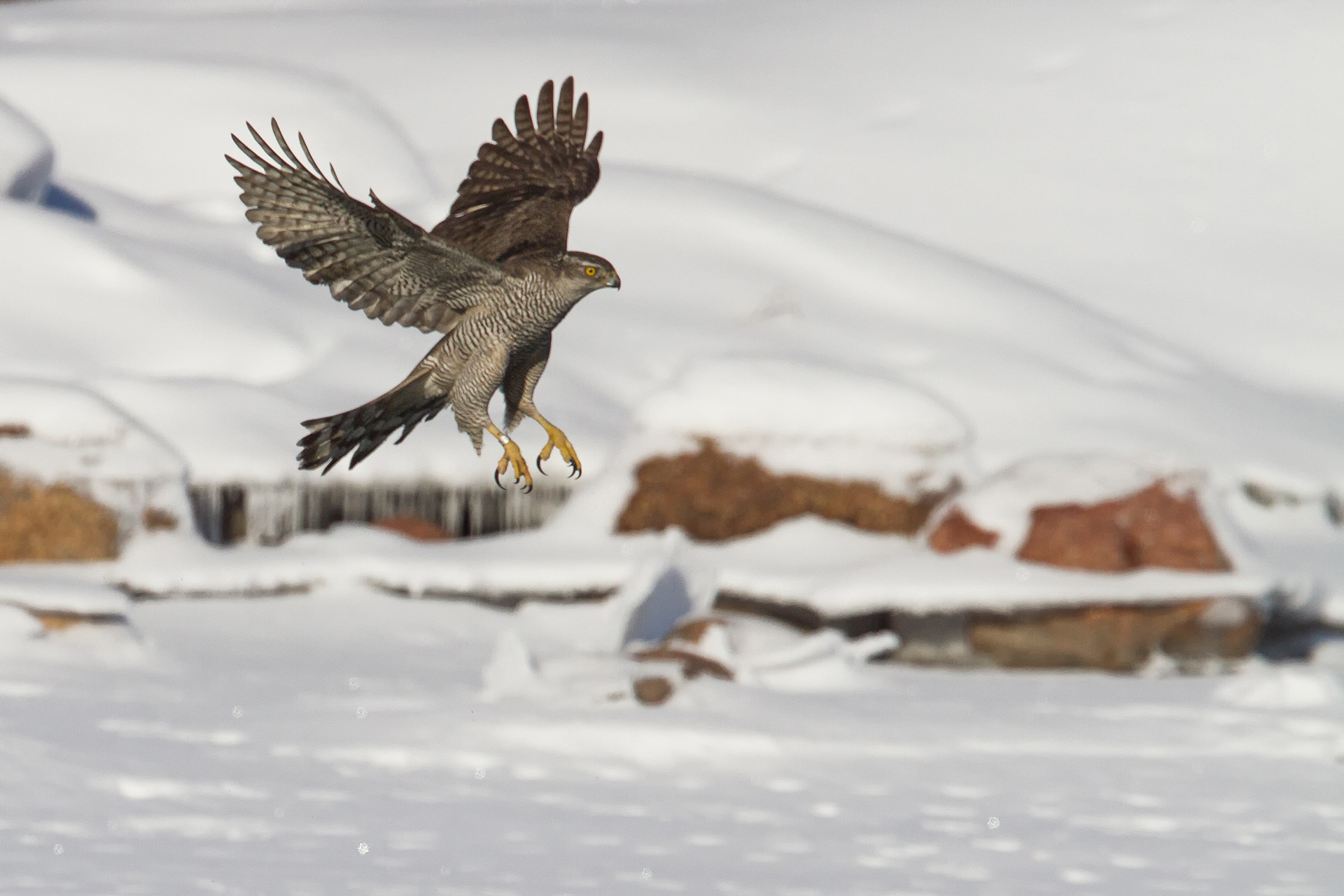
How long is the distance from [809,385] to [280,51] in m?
19.4

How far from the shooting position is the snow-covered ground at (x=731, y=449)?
8.10 metres

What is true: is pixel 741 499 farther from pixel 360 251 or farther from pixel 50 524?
pixel 360 251

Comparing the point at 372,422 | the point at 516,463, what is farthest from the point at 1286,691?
the point at 516,463

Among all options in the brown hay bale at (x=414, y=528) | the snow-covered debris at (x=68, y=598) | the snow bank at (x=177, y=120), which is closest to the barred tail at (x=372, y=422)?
the snow-covered debris at (x=68, y=598)

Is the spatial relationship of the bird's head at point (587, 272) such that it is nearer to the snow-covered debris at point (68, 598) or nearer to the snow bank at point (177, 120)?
the snow-covered debris at point (68, 598)

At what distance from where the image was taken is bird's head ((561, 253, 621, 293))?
2.47 m

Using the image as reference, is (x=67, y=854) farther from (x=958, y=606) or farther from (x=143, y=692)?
(x=958, y=606)

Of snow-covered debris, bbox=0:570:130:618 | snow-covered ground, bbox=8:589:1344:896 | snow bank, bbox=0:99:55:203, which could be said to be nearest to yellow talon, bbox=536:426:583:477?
snow-covered ground, bbox=8:589:1344:896

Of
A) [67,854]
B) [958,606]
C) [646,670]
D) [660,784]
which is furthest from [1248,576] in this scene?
[67,854]

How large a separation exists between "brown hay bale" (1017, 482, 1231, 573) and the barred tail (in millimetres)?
10305

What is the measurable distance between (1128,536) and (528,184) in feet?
33.3

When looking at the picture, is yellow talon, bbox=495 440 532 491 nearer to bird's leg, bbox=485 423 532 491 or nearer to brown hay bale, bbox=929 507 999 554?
bird's leg, bbox=485 423 532 491

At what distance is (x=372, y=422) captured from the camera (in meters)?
2.71

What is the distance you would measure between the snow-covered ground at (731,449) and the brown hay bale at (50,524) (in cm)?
13
